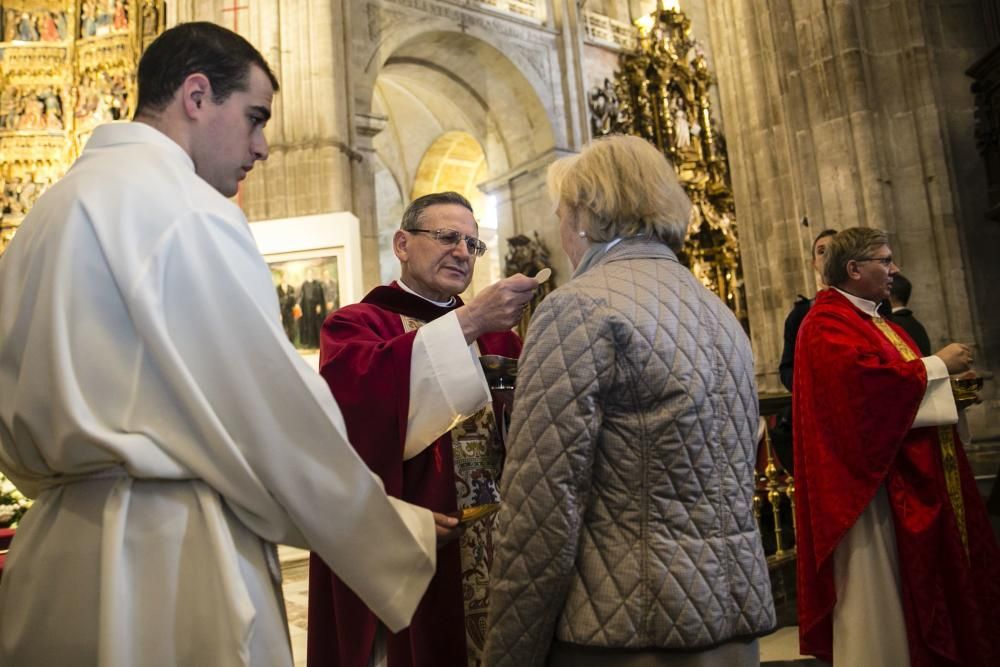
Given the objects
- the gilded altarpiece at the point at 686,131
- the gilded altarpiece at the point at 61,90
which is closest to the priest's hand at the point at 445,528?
the gilded altarpiece at the point at 61,90

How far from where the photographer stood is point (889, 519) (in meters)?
2.73

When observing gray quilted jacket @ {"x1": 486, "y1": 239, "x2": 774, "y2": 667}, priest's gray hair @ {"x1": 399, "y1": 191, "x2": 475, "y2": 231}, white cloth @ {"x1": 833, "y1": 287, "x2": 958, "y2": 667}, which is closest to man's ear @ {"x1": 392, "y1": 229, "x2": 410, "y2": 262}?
priest's gray hair @ {"x1": 399, "y1": 191, "x2": 475, "y2": 231}

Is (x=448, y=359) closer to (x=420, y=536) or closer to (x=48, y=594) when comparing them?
(x=420, y=536)

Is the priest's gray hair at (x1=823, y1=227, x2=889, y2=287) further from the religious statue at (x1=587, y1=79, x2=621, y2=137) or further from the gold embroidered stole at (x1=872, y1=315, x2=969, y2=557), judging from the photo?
the religious statue at (x1=587, y1=79, x2=621, y2=137)

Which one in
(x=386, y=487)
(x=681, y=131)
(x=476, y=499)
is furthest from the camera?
(x=681, y=131)

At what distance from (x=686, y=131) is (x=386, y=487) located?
16.7m

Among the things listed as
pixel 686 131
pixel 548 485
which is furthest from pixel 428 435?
pixel 686 131

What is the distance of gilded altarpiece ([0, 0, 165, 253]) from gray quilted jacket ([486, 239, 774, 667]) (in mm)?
11968

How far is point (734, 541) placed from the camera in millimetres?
1481

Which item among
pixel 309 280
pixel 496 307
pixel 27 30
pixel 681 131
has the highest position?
pixel 27 30

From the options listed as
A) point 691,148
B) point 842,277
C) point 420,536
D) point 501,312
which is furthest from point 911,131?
point 691,148

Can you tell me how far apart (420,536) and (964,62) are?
5.47 m

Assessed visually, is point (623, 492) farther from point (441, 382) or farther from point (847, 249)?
point (847, 249)

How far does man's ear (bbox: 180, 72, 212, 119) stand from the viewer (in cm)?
128
